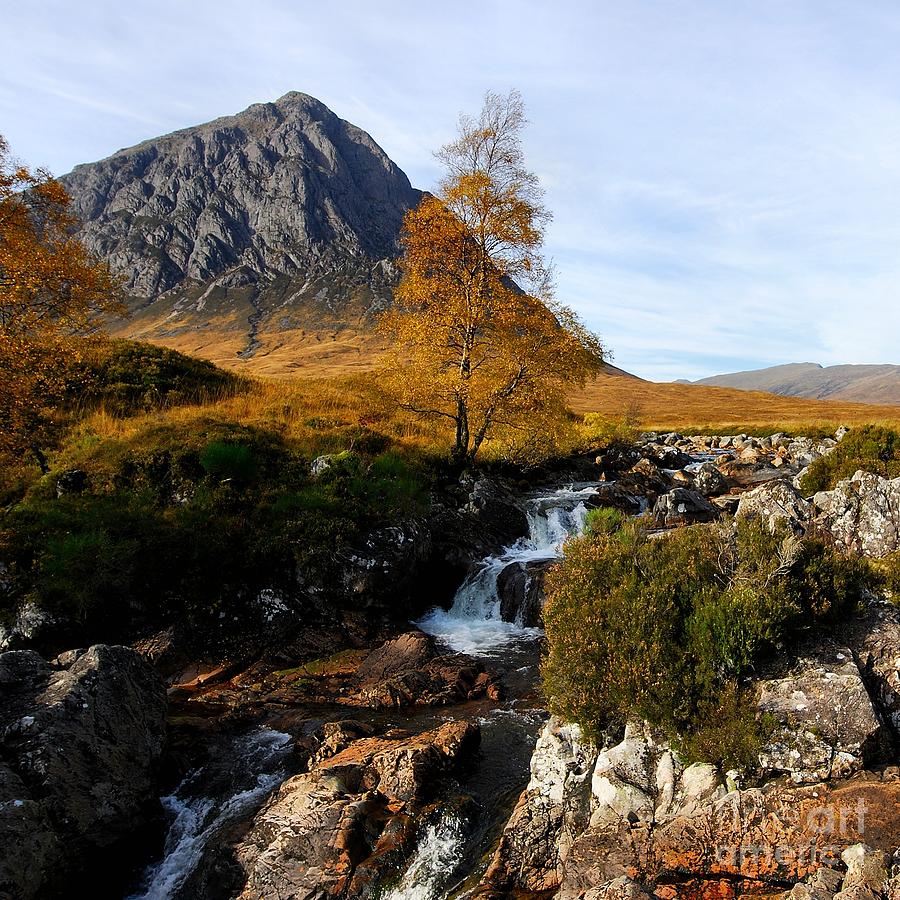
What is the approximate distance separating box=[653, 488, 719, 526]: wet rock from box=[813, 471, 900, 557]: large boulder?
7.31 m

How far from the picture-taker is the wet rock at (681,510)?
26078 millimetres

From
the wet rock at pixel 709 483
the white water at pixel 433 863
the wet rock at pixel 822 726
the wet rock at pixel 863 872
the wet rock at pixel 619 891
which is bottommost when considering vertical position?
the white water at pixel 433 863

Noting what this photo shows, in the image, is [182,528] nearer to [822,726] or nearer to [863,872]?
[822,726]

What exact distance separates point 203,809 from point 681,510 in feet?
75.2

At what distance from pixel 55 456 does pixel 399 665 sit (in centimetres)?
1579

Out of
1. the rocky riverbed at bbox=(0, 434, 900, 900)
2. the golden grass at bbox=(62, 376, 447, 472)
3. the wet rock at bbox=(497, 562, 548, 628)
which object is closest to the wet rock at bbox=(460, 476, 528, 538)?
the golden grass at bbox=(62, 376, 447, 472)

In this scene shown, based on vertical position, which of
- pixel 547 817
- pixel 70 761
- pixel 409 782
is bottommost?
pixel 409 782

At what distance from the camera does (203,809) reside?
10445mm

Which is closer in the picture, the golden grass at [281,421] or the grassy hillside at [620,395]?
the golden grass at [281,421]

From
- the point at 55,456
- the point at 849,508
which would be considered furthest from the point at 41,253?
the point at 849,508

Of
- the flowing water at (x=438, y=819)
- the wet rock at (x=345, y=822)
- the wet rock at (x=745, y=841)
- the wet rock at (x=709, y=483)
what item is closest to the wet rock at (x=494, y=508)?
the flowing water at (x=438, y=819)

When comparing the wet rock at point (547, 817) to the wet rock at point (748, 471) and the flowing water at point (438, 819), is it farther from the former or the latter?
the wet rock at point (748, 471)

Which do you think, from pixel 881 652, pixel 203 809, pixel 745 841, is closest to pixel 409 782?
pixel 203 809

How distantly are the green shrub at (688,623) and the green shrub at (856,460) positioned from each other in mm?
14845
